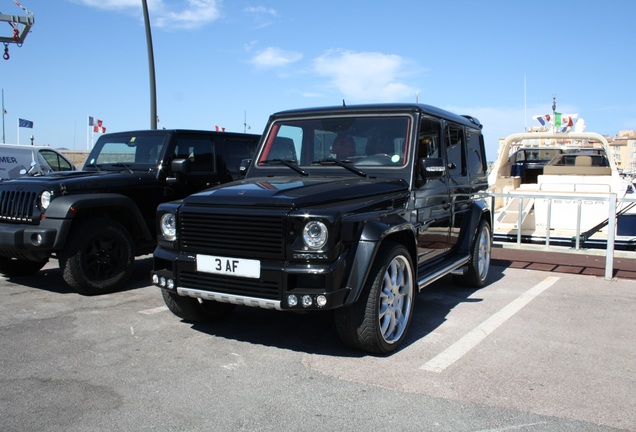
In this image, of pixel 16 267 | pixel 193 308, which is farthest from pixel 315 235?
pixel 16 267

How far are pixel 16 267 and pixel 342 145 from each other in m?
4.64

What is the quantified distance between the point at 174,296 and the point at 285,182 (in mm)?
1338

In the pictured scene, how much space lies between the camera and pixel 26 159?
50.1 ft

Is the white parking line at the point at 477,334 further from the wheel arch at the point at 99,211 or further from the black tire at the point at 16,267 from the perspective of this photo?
the black tire at the point at 16,267

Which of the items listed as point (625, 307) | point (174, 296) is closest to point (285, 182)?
point (174, 296)

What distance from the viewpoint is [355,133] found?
5012 mm

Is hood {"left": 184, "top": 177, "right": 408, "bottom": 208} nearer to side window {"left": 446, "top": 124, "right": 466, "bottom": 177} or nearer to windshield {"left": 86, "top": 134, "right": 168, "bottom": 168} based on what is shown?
side window {"left": 446, "top": 124, "right": 466, "bottom": 177}

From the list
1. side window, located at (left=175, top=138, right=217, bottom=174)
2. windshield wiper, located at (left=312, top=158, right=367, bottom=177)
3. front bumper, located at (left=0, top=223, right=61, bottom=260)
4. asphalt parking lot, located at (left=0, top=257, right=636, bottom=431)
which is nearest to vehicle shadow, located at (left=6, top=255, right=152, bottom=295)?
asphalt parking lot, located at (left=0, top=257, right=636, bottom=431)

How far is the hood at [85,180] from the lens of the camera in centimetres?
590

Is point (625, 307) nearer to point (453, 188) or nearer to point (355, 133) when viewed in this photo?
point (453, 188)

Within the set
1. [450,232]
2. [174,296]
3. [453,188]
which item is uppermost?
[453,188]

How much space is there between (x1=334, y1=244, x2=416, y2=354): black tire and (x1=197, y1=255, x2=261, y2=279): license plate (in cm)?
67

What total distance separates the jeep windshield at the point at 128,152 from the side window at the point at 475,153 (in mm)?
3756

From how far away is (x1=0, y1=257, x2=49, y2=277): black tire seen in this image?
22.4 ft
